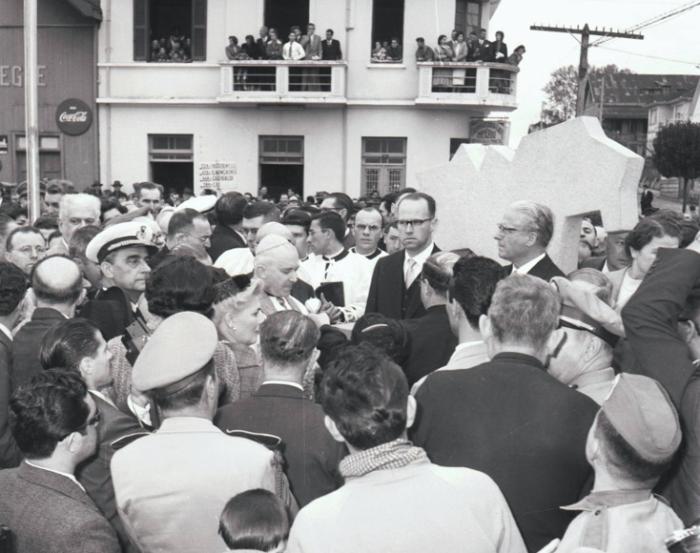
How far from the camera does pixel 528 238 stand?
17.1 ft

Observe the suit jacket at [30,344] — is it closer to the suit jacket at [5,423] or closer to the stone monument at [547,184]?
the suit jacket at [5,423]

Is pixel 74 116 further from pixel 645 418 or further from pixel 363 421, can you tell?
pixel 645 418

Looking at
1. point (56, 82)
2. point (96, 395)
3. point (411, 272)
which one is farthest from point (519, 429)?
point (56, 82)

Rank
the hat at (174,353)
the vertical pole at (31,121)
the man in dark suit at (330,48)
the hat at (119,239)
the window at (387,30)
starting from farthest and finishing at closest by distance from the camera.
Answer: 1. the window at (387,30)
2. the man in dark suit at (330,48)
3. the vertical pole at (31,121)
4. the hat at (119,239)
5. the hat at (174,353)

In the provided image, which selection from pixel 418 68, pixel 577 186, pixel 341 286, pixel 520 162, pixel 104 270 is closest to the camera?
pixel 104 270

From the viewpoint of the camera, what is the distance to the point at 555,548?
266 centimetres

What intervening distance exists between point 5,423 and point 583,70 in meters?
29.5

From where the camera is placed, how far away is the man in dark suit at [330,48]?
23.8 m

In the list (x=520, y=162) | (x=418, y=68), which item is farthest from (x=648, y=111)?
(x=520, y=162)

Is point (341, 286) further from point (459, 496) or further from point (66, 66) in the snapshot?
point (66, 66)

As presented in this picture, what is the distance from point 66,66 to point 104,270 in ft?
71.8

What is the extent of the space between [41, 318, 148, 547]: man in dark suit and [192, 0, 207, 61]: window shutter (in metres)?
22.5

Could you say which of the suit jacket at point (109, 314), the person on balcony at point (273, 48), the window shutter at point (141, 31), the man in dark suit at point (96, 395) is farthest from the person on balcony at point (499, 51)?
the man in dark suit at point (96, 395)

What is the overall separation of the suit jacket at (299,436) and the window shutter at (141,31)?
77.0ft
